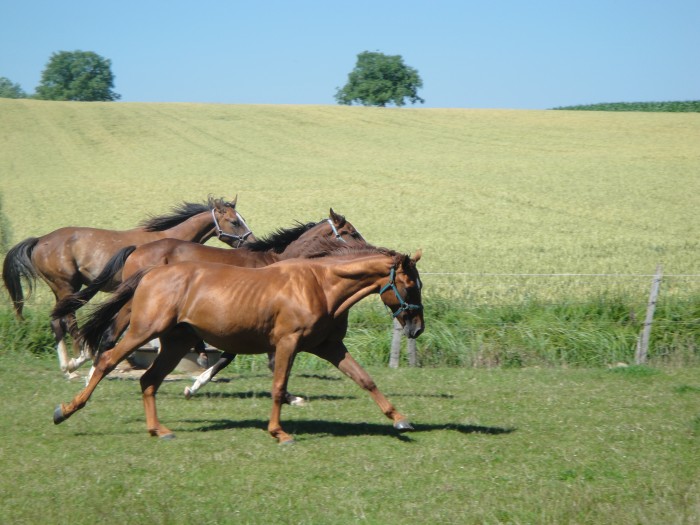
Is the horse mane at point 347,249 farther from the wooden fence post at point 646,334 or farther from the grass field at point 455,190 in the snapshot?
the wooden fence post at point 646,334

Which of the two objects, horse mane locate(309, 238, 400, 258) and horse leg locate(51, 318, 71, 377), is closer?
horse mane locate(309, 238, 400, 258)

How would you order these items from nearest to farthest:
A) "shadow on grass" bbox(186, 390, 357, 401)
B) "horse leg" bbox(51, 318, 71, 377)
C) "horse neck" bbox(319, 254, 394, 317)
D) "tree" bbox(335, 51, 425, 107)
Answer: "horse neck" bbox(319, 254, 394, 317)
"shadow on grass" bbox(186, 390, 357, 401)
"horse leg" bbox(51, 318, 71, 377)
"tree" bbox(335, 51, 425, 107)

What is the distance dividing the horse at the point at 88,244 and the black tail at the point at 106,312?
13.8 ft

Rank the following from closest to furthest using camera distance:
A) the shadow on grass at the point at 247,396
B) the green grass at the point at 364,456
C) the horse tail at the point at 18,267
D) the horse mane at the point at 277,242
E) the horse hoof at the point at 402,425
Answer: the green grass at the point at 364,456
the horse hoof at the point at 402,425
the shadow on grass at the point at 247,396
the horse mane at the point at 277,242
the horse tail at the point at 18,267

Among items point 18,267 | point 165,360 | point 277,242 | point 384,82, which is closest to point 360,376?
point 165,360

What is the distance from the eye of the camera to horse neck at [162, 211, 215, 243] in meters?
13.3

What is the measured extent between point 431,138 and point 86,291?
43613mm

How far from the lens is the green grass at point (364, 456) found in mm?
6090

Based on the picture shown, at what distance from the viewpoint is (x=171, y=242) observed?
1140 centimetres

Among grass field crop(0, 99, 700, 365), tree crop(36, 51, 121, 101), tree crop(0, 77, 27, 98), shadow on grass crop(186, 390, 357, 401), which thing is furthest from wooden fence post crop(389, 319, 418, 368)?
tree crop(0, 77, 27, 98)

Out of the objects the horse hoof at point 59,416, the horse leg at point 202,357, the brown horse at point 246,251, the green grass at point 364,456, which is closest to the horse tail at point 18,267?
the green grass at point 364,456

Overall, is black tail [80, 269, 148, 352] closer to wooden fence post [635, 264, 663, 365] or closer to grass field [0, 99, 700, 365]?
grass field [0, 99, 700, 365]

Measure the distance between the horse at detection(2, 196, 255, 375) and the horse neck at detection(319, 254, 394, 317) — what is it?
4.92 m

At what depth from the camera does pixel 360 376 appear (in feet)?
26.5
